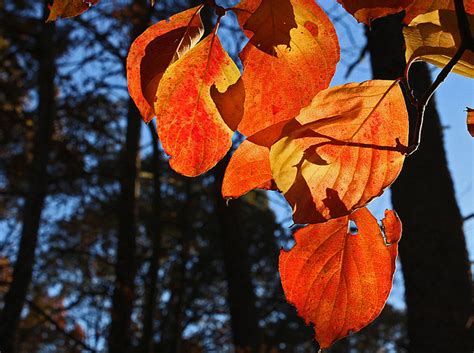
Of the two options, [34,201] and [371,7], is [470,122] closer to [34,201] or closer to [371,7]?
[371,7]

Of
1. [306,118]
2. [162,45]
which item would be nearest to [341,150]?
[306,118]

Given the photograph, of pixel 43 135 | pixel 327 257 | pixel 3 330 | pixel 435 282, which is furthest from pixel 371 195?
pixel 43 135

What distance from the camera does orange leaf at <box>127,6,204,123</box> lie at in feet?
1.55

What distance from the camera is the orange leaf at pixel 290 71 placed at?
0.46 meters

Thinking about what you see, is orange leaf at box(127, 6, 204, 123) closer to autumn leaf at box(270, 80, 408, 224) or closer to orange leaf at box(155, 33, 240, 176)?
orange leaf at box(155, 33, 240, 176)

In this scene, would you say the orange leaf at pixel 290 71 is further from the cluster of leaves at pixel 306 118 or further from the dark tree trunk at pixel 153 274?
the dark tree trunk at pixel 153 274

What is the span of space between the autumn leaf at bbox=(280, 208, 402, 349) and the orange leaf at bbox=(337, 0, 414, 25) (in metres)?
0.18

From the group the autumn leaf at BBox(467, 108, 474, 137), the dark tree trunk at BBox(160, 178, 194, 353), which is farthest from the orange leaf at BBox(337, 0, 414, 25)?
the dark tree trunk at BBox(160, 178, 194, 353)

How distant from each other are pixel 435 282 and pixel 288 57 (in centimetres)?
98

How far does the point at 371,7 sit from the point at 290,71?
9cm

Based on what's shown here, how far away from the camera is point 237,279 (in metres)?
4.12

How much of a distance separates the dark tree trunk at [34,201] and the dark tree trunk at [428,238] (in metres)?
2.51

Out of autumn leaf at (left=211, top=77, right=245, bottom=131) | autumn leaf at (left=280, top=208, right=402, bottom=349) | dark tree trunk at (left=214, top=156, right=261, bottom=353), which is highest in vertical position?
dark tree trunk at (left=214, top=156, right=261, bottom=353)

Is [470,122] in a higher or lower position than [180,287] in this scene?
lower
